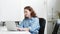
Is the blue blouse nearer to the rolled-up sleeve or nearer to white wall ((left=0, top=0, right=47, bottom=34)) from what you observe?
the rolled-up sleeve

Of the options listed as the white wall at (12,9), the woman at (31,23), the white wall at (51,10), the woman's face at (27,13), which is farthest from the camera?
the white wall at (51,10)

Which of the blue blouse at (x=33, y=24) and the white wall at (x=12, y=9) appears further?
the white wall at (x=12, y=9)

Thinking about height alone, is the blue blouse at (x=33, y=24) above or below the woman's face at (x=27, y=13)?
below

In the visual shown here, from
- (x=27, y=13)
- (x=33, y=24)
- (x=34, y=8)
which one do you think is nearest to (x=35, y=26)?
(x=33, y=24)

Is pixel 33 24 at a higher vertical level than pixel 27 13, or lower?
lower

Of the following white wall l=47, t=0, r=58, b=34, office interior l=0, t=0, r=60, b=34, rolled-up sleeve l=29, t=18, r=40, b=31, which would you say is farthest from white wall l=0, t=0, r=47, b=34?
rolled-up sleeve l=29, t=18, r=40, b=31

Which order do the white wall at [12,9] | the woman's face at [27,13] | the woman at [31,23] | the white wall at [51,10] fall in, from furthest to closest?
the white wall at [51,10] → the white wall at [12,9] → the woman's face at [27,13] → the woman at [31,23]

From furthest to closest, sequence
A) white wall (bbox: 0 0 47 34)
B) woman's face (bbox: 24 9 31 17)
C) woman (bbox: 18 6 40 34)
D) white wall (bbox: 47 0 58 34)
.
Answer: white wall (bbox: 47 0 58 34) → white wall (bbox: 0 0 47 34) → woman's face (bbox: 24 9 31 17) → woman (bbox: 18 6 40 34)

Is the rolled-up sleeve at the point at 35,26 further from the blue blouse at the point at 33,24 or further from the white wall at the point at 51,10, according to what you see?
the white wall at the point at 51,10

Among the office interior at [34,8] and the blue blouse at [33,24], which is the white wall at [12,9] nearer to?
the office interior at [34,8]

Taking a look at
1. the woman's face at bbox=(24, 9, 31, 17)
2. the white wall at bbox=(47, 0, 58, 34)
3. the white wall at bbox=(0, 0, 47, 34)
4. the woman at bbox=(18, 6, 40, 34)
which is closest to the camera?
the woman at bbox=(18, 6, 40, 34)

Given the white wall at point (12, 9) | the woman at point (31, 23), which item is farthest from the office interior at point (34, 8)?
the woman at point (31, 23)

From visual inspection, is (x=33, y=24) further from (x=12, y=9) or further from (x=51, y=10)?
(x=51, y=10)

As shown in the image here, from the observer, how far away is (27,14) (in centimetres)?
257
